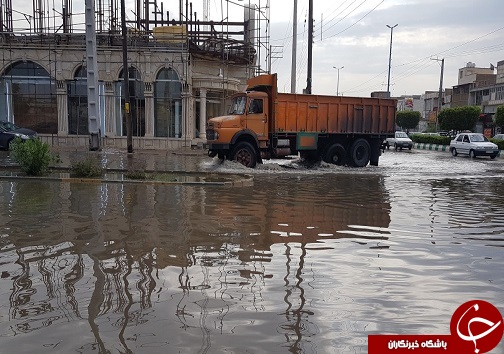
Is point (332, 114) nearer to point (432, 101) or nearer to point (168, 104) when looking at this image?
point (168, 104)

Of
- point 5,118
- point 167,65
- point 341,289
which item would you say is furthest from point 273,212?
point 5,118

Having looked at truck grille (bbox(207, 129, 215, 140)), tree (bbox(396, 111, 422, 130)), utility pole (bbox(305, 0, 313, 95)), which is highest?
utility pole (bbox(305, 0, 313, 95))

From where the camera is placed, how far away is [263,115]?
59.8 ft

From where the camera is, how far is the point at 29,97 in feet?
91.9

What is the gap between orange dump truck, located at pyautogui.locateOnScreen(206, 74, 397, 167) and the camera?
59.0ft

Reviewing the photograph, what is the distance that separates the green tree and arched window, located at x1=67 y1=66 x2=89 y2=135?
33588mm

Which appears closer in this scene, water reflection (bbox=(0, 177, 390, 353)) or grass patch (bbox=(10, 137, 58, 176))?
water reflection (bbox=(0, 177, 390, 353))

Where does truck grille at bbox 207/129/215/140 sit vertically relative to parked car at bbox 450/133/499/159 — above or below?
above

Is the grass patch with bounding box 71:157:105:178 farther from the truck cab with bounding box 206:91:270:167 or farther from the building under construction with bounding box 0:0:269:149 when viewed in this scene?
the building under construction with bounding box 0:0:269:149

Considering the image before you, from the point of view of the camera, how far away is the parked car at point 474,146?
28.0m

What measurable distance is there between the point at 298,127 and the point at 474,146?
15523 millimetres

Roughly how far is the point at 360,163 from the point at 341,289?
16677mm

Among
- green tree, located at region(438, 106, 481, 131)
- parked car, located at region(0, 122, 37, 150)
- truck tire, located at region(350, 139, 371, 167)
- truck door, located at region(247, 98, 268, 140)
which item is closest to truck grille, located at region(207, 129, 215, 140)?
truck door, located at region(247, 98, 268, 140)

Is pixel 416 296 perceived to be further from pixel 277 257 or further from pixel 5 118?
pixel 5 118
